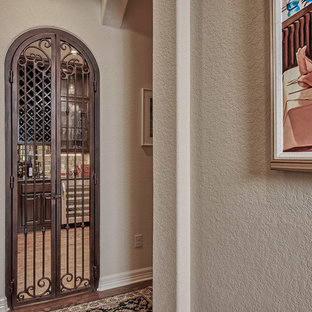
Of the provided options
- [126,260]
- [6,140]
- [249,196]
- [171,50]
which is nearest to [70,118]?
[6,140]

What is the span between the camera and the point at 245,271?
72cm

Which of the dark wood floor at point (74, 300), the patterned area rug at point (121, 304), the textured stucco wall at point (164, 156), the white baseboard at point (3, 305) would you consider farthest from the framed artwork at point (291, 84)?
the white baseboard at point (3, 305)

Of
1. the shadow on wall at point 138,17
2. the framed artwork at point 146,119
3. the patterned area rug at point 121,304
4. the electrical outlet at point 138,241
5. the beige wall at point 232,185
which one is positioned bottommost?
the patterned area rug at point 121,304

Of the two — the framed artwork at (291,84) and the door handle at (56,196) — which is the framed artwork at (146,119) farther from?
the framed artwork at (291,84)

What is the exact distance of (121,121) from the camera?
8.52ft

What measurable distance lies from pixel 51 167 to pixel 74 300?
1.15 metres

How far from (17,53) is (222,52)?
199 centimetres

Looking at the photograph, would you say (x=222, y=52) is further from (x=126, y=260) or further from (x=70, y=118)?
(x=126, y=260)

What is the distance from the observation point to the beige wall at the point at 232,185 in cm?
61

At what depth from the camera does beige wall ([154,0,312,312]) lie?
608 mm

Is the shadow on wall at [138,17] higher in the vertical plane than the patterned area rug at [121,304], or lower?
higher

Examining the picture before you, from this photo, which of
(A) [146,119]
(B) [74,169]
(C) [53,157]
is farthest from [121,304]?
(A) [146,119]

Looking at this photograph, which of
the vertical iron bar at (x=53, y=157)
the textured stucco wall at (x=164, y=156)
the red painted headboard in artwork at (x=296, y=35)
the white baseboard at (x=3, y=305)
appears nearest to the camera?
the red painted headboard in artwork at (x=296, y=35)

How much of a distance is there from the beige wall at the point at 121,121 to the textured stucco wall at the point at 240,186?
5.65 feet
